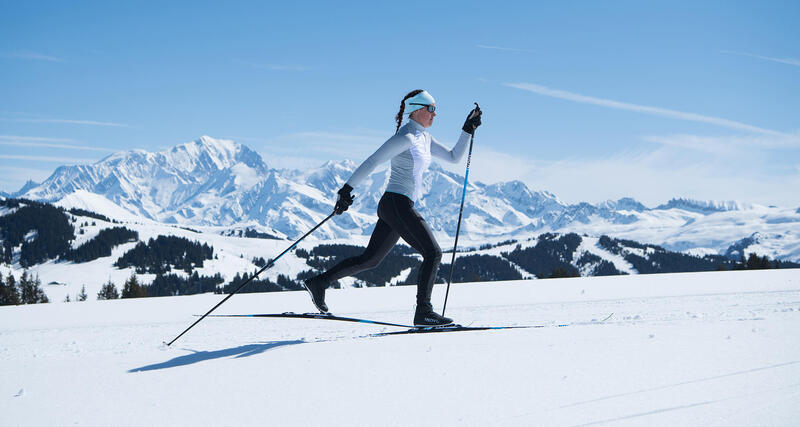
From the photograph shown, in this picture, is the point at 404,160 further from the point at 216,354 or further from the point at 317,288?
the point at 216,354

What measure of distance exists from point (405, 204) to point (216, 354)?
2.16 metres

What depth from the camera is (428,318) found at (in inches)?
205

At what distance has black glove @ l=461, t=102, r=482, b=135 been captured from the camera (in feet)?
19.2

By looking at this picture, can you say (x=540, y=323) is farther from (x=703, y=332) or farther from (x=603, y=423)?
(x=603, y=423)

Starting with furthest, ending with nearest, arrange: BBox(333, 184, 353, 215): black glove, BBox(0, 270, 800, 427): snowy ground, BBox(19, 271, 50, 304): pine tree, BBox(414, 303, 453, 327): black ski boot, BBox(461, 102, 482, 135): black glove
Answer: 1. BBox(19, 271, 50, 304): pine tree
2. BBox(461, 102, 482, 135): black glove
3. BBox(414, 303, 453, 327): black ski boot
4. BBox(333, 184, 353, 215): black glove
5. BBox(0, 270, 800, 427): snowy ground

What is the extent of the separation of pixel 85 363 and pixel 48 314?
5.50 metres

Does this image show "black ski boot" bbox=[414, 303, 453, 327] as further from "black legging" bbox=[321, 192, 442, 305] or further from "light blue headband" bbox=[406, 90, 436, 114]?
"light blue headband" bbox=[406, 90, 436, 114]

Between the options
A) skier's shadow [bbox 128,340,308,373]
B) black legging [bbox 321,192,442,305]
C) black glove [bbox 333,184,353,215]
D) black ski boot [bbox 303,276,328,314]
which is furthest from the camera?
black ski boot [bbox 303,276,328,314]

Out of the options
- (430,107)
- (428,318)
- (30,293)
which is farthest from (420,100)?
(30,293)

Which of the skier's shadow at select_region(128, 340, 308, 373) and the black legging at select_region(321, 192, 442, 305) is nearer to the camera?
the skier's shadow at select_region(128, 340, 308, 373)

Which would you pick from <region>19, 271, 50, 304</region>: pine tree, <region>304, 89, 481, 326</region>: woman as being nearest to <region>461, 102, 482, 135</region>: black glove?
<region>304, 89, 481, 326</region>: woman

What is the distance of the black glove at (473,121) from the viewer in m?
5.84

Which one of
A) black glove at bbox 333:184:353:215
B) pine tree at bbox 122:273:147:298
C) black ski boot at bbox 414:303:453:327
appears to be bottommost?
pine tree at bbox 122:273:147:298

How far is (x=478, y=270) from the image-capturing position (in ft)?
654
